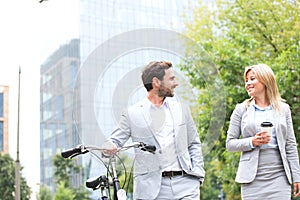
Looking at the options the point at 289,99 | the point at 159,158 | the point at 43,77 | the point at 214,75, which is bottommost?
the point at 159,158

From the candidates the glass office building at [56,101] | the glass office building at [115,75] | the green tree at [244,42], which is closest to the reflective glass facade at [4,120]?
the glass office building at [56,101]

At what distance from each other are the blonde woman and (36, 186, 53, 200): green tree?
588 cm

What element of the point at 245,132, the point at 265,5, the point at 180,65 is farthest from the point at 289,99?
the point at 180,65

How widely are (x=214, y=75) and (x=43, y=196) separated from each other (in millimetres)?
6559

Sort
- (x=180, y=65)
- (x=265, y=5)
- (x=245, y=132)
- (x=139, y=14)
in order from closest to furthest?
1. (x=180, y=65)
2. (x=245, y=132)
3. (x=139, y=14)
4. (x=265, y=5)

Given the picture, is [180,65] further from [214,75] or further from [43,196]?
[43,196]

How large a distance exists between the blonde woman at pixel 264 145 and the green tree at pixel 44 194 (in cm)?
588

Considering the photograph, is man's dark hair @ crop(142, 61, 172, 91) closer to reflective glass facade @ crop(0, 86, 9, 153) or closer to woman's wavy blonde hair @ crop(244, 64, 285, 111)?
woman's wavy blonde hair @ crop(244, 64, 285, 111)

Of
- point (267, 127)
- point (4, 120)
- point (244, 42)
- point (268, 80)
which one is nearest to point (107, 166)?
point (267, 127)

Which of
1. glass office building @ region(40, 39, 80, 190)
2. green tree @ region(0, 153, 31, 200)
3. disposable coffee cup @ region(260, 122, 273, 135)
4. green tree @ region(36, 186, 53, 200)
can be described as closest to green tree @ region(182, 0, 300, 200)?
glass office building @ region(40, 39, 80, 190)

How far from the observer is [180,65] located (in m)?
2.58

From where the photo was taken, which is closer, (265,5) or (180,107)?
(180,107)

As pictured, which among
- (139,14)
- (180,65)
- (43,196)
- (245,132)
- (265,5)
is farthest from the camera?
(43,196)

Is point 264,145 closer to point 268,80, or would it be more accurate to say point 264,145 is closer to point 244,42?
point 268,80
